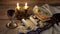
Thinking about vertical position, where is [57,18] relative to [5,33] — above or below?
above

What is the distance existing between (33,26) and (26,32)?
0.28 ft

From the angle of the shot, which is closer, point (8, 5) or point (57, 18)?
point (57, 18)

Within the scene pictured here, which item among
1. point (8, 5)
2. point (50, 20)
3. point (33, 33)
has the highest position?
point (8, 5)

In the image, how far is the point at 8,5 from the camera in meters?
1.66

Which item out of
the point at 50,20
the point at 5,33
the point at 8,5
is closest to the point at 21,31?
the point at 5,33

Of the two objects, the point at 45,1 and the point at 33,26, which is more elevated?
the point at 45,1

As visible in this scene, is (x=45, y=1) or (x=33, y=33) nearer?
(x=33, y=33)

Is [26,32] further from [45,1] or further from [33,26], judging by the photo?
[45,1]

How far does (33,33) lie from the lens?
3.65 feet

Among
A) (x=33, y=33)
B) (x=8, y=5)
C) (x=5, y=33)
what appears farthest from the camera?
(x=8, y=5)

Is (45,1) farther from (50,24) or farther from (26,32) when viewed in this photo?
(26,32)

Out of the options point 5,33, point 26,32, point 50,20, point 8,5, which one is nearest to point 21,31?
point 26,32

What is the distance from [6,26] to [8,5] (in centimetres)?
43

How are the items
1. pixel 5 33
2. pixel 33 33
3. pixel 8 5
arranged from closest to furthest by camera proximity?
pixel 33 33, pixel 5 33, pixel 8 5
